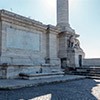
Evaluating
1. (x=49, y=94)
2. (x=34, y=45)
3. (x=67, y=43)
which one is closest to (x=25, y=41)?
(x=34, y=45)

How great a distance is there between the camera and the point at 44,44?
18.0 metres

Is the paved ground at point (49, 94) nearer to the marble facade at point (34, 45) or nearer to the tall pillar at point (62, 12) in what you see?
the marble facade at point (34, 45)

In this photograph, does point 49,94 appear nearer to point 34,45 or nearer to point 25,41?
point 25,41

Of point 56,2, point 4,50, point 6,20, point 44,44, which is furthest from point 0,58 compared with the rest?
point 56,2

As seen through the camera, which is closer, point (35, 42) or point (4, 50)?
point (4, 50)

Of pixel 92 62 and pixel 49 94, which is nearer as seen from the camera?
pixel 49 94

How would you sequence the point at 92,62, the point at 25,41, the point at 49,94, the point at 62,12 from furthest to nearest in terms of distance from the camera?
the point at 92,62
the point at 62,12
the point at 25,41
the point at 49,94

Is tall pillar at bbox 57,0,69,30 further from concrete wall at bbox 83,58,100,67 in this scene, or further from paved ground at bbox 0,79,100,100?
paved ground at bbox 0,79,100,100

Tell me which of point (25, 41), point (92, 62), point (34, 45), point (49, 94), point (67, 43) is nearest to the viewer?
point (49, 94)

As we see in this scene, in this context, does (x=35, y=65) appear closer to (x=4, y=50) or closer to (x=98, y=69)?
(x=4, y=50)

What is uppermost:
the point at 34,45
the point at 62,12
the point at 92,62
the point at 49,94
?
A: the point at 62,12

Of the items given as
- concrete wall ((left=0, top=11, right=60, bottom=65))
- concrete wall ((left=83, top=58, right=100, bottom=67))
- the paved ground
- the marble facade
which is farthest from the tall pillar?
the paved ground

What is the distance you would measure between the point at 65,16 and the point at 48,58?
6.74 m

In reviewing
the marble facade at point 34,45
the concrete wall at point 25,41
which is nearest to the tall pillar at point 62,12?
the marble facade at point 34,45
